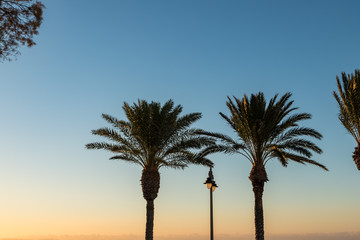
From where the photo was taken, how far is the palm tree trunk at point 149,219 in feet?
88.4

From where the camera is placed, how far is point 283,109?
2570 centimetres

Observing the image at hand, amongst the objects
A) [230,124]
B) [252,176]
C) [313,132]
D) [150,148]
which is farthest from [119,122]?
[313,132]

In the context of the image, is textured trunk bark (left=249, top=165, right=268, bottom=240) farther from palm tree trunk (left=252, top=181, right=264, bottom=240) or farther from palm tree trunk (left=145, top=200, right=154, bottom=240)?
palm tree trunk (left=145, top=200, right=154, bottom=240)

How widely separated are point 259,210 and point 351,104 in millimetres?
8235

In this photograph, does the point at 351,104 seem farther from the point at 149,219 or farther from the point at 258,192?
the point at 149,219

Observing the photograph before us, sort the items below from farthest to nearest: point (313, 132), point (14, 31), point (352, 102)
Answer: point (313, 132) → point (352, 102) → point (14, 31)

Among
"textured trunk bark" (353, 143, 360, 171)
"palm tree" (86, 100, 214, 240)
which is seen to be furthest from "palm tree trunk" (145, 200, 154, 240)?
"textured trunk bark" (353, 143, 360, 171)

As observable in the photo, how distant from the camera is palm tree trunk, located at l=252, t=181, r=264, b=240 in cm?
2537

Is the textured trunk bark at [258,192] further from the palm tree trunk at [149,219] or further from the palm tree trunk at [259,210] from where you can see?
the palm tree trunk at [149,219]

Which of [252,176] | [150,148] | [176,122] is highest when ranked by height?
[176,122]

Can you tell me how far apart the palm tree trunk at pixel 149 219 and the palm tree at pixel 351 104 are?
12846mm

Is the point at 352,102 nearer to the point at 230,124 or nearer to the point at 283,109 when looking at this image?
the point at 283,109

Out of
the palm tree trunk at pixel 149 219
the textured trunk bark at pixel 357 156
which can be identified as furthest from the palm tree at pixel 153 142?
the textured trunk bark at pixel 357 156

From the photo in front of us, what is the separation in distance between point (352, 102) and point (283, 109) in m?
4.06
